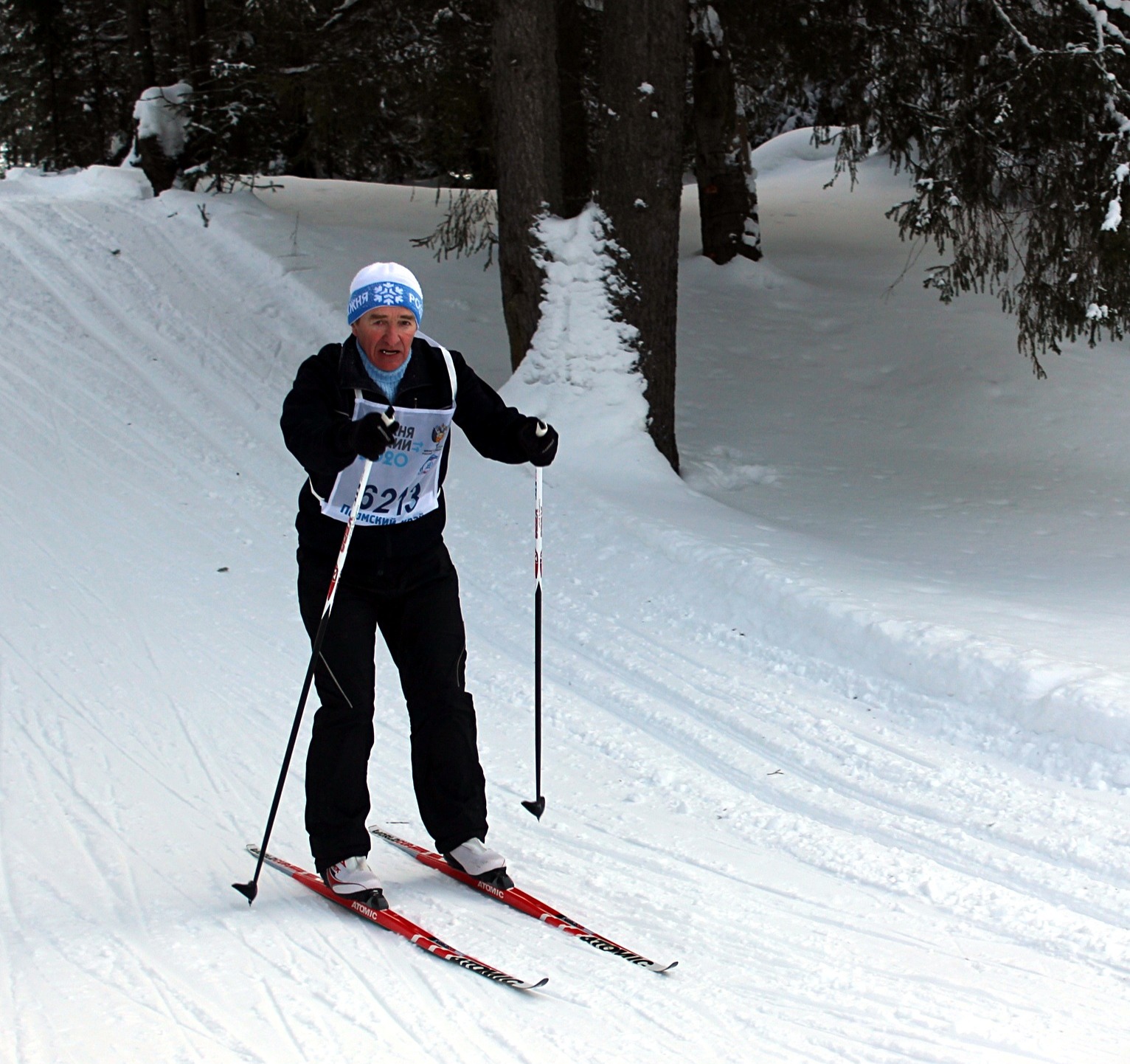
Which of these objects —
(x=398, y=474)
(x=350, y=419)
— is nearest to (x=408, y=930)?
(x=398, y=474)

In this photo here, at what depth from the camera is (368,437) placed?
3.45 m

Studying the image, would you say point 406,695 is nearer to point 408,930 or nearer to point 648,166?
point 408,930

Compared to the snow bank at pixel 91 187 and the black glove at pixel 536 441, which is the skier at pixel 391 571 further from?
the snow bank at pixel 91 187

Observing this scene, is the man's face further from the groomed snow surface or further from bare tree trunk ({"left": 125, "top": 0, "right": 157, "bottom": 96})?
bare tree trunk ({"left": 125, "top": 0, "right": 157, "bottom": 96})

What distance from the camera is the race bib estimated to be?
12.4 feet

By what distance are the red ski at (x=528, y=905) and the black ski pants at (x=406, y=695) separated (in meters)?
0.13

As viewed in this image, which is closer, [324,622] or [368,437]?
[368,437]

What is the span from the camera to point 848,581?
6672 millimetres

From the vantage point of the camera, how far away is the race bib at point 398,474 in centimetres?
378

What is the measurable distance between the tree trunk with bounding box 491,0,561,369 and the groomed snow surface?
302mm

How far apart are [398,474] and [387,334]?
0.43 m

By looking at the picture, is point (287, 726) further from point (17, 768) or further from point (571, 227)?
point (571, 227)

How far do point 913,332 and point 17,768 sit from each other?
10.0 metres

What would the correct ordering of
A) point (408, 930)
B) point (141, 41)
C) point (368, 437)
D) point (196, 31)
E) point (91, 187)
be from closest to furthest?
point (368, 437)
point (408, 930)
point (91, 187)
point (196, 31)
point (141, 41)
